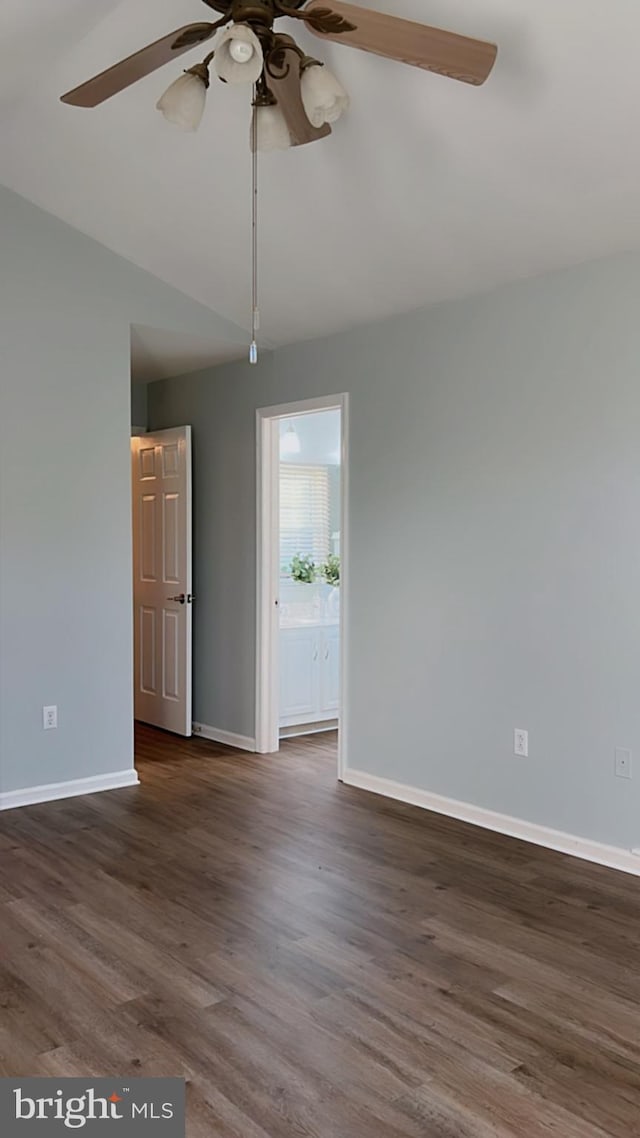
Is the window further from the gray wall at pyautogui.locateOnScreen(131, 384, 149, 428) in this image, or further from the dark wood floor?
the dark wood floor

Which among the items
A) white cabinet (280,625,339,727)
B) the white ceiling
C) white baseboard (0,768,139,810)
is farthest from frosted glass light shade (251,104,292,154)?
white cabinet (280,625,339,727)

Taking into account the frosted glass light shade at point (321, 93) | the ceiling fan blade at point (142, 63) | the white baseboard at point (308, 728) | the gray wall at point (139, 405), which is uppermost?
→ the ceiling fan blade at point (142, 63)

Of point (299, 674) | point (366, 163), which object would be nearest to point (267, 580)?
point (299, 674)

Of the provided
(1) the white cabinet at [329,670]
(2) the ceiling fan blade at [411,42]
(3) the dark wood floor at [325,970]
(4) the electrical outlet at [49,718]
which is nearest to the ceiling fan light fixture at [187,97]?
(2) the ceiling fan blade at [411,42]

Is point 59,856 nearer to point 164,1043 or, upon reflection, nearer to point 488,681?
point 164,1043

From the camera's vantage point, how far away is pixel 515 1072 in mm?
2221

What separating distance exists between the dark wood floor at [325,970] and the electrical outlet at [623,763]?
41cm

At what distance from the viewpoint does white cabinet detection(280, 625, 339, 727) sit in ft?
18.9

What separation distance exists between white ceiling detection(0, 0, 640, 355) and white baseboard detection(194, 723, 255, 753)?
8.45 feet

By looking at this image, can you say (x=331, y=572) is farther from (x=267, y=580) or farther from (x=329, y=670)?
(x=267, y=580)

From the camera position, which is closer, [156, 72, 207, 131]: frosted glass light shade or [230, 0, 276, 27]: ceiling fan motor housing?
[230, 0, 276, 27]: ceiling fan motor housing

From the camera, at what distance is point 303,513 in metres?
6.66

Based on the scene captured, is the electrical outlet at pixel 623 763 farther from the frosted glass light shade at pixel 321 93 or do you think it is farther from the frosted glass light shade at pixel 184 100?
the frosted glass light shade at pixel 184 100

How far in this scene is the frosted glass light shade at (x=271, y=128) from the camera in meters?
2.61
